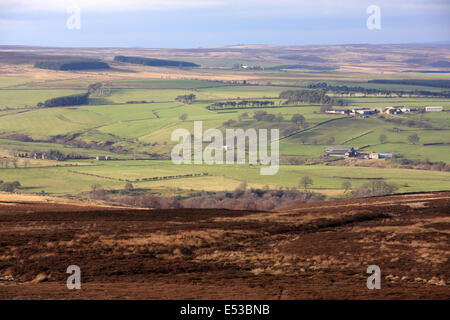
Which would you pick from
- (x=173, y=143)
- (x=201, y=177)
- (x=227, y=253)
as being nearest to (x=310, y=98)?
(x=173, y=143)

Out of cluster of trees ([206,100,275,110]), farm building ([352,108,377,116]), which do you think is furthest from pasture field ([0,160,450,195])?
cluster of trees ([206,100,275,110])

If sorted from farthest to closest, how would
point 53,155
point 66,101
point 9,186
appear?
1. point 66,101
2. point 53,155
3. point 9,186

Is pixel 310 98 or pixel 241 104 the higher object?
pixel 310 98

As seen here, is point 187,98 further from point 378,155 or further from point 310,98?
point 378,155

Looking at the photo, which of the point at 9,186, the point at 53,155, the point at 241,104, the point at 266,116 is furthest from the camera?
the point at 241,104

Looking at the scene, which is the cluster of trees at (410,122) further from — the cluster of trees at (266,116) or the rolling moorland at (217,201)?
the cluster of trees at (266,116)

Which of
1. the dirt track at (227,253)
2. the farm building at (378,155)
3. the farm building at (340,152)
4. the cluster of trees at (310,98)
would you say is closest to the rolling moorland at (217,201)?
the dirt track at (227,253)
